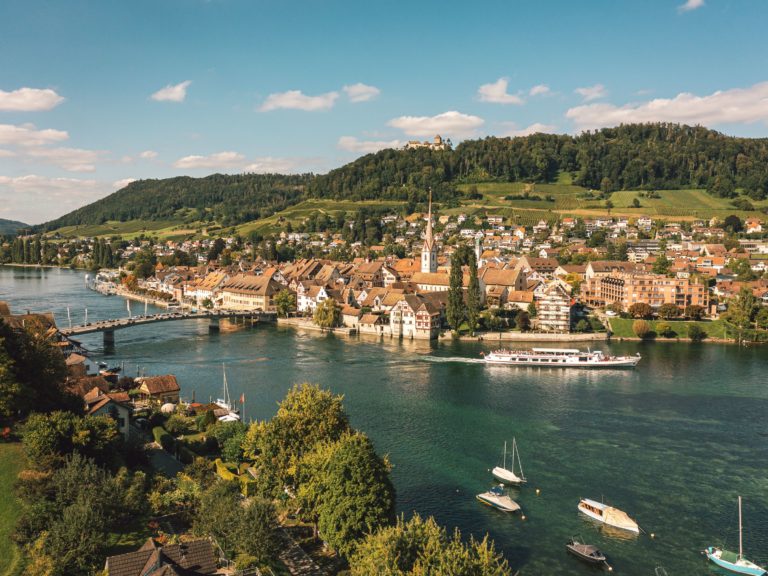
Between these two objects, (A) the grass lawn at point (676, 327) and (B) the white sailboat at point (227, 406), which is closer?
(B) the white sailboat at point (227, 406)

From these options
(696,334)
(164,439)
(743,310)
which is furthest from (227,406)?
(743,310)

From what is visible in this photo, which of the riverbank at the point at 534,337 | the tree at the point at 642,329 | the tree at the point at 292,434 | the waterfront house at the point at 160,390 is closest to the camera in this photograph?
the tree at the point at 292,434

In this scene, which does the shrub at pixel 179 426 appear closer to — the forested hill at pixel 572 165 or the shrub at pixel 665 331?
the shrub at pixel 665 331

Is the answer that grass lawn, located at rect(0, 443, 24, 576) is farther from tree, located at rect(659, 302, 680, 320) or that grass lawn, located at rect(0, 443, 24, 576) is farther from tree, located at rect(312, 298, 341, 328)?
tree, located at rect(659, 302, 680, 320)

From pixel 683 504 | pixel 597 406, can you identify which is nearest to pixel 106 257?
pixel 597 406

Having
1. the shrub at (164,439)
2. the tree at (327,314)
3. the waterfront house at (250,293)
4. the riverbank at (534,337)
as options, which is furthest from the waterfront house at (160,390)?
the waterfront house at (250,293)

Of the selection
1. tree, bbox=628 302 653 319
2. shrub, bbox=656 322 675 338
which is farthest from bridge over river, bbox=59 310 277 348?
shrub, bbox=656 322 675 338
